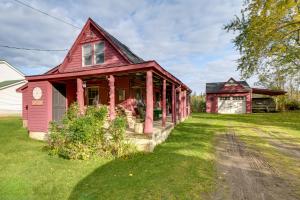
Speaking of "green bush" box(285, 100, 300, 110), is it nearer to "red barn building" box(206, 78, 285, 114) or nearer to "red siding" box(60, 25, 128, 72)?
"red barn building" box(206, 78, 285, 114)

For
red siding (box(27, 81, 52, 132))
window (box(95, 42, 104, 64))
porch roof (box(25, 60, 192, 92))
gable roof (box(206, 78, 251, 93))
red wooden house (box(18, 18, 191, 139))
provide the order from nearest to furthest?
porch roof (box(25, 60, 192, 92)), red wooden house (box(18, 18, 191, 139)), red siding (box(27, 81, 52, 132)), window (box(95, 42, 104, 64)), gable roof (box(206, 78, 251, 93))

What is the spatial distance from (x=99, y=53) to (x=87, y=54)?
0.86m

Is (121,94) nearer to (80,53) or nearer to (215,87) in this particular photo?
(80,53)

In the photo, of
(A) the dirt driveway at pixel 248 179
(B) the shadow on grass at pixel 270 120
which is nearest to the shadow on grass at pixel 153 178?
(A) the dirt driveway at pixel 248 179

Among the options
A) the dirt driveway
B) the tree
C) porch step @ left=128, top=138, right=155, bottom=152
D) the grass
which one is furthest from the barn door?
the tree

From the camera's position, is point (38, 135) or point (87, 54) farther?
point (87, 54)

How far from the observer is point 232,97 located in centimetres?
2753

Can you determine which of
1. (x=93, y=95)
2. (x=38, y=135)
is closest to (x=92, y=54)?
(x=93, y=95)

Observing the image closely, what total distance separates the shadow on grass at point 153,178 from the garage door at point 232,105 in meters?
22.4

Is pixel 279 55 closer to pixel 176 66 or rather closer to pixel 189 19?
pixel 189 19

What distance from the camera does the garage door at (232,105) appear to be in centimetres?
2709

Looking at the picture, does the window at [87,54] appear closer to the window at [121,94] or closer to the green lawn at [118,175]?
the window at [121,94]

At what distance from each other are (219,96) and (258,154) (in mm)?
22311

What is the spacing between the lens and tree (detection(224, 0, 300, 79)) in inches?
498
